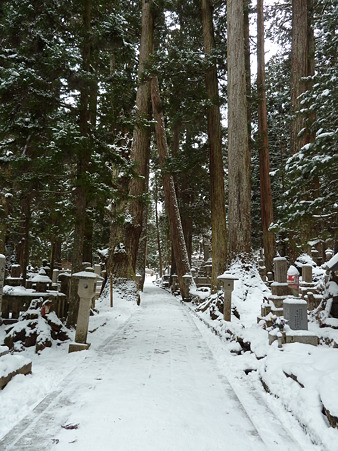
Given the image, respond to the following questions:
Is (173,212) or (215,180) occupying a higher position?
(215,180)

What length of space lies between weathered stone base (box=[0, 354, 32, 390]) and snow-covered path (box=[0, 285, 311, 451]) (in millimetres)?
606

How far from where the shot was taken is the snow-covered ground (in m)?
2.91

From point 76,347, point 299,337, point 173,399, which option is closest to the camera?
point 173,399

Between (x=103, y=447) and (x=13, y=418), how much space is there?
1191mm

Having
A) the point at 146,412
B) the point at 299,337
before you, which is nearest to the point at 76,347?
the point at 146,412

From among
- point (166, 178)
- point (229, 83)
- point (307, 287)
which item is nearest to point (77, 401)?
point (307, 287)

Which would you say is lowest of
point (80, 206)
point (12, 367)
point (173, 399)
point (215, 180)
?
point (173, 399)

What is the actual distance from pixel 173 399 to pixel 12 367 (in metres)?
2.12

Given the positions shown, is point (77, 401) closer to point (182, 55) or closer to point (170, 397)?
point (170, 397)

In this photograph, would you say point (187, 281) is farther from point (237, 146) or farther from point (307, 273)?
point (237, 146)

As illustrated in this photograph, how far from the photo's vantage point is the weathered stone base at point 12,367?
4.08 m

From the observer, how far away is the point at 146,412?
A: 3471 mm

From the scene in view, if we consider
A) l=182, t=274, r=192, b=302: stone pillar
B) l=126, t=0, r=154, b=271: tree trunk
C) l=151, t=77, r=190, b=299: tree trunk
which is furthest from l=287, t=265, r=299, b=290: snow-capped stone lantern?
l=151, t=77, r=190, b=299: tree trunk

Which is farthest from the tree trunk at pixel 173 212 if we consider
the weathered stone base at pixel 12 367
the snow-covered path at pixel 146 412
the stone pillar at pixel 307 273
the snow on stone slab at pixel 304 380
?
the weathered stone base at pixel 12 367
